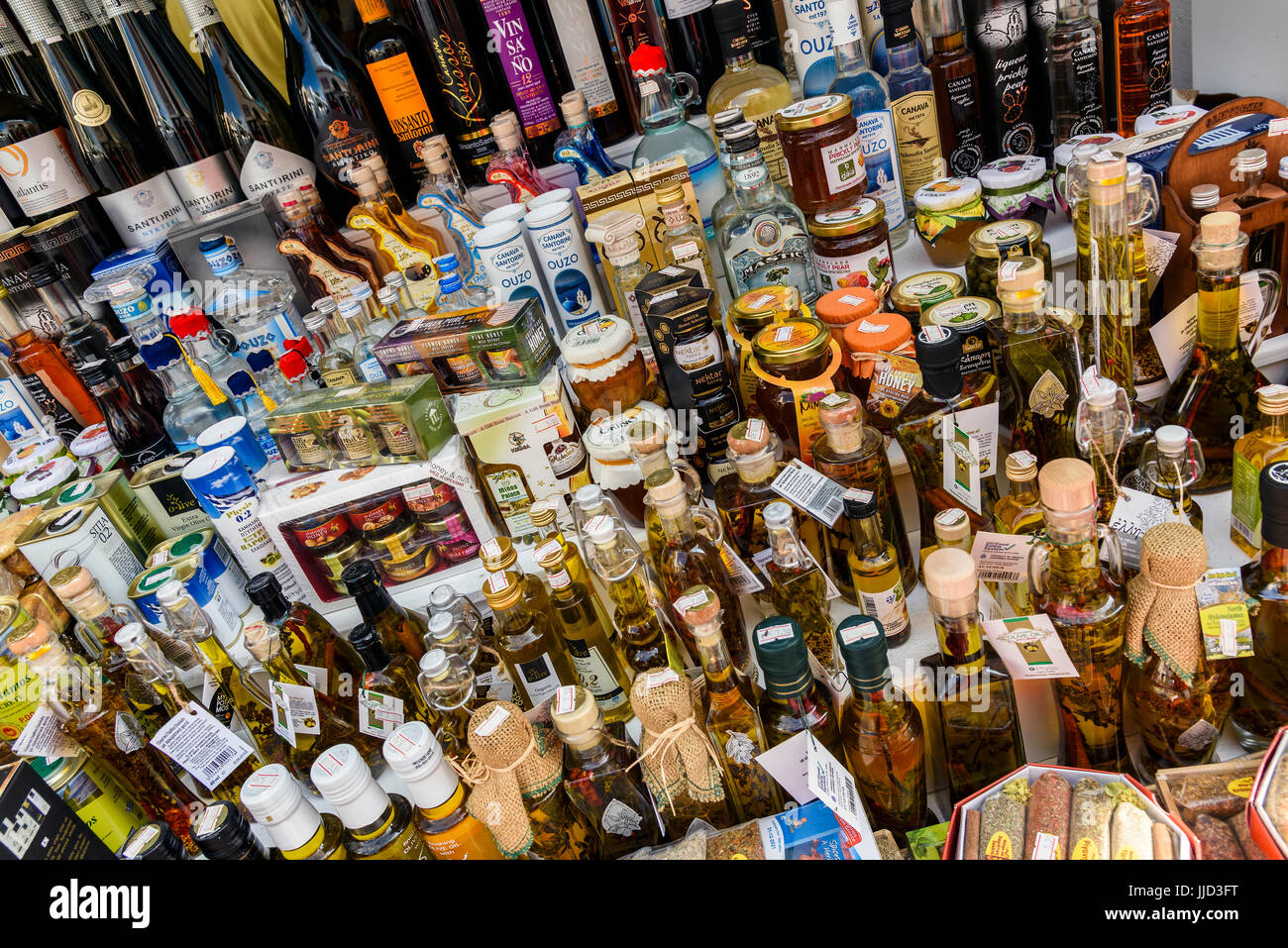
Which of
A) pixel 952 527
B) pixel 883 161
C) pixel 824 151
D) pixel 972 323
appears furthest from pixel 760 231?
pixel 952 527

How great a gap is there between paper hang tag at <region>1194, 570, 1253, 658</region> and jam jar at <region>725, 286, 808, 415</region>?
652mm

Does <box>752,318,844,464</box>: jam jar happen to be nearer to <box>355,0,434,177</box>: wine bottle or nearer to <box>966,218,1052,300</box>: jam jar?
<box>966,218,1052,300</box>: jam jar

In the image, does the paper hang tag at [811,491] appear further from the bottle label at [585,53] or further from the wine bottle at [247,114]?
the wine bottle at [247,114]

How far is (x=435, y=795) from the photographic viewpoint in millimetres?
940

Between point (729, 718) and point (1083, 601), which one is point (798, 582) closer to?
point (729, 718)

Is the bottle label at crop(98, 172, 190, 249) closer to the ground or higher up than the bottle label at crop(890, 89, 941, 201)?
higher up

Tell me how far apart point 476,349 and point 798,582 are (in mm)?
625

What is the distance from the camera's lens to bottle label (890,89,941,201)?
62.7 inches

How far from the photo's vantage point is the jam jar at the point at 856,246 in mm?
1431

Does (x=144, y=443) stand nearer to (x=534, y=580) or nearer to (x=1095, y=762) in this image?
(x=534, y=580)

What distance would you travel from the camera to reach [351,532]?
1.42m

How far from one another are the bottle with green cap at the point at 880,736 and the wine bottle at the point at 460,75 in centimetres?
140

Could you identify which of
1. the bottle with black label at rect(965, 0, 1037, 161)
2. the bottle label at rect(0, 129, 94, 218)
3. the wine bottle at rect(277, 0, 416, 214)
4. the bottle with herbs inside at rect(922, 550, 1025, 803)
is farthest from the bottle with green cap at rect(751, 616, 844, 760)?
the bottle label at rect(0, 129, 94, 218)

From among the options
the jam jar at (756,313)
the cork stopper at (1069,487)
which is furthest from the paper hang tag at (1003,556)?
the jam jar at (756,313)
